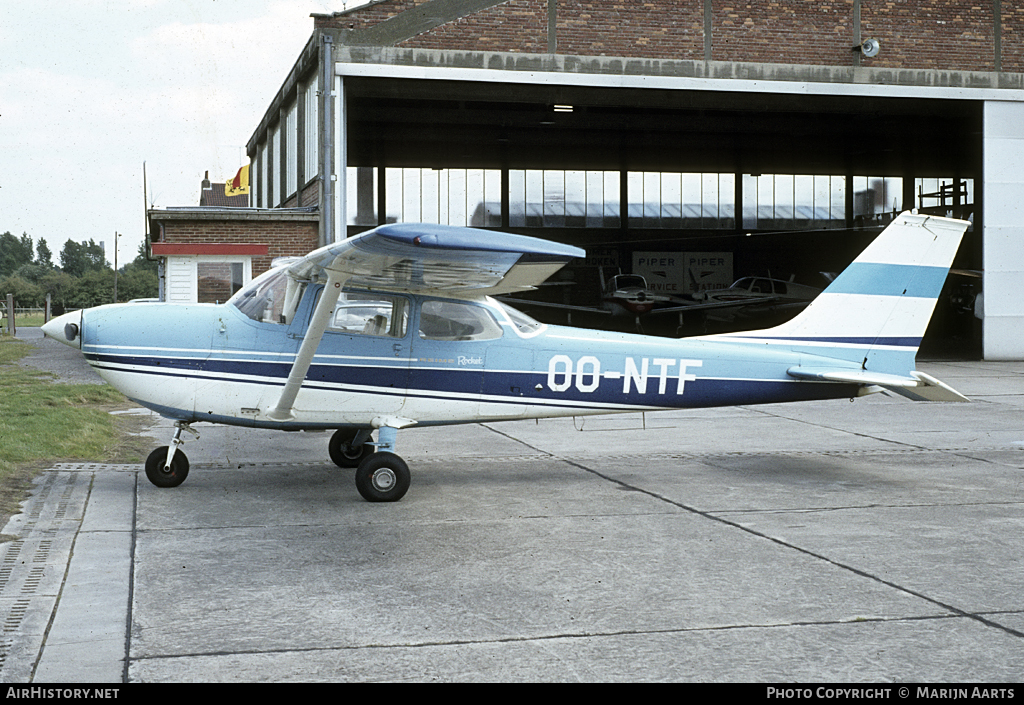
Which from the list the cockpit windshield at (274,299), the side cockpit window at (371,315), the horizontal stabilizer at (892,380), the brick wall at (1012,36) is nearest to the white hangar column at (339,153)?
the cockpit windshield at (274,299)

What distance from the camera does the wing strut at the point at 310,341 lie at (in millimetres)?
6973

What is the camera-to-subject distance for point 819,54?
810 inches

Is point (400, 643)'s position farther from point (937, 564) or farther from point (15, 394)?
point (15, 394)

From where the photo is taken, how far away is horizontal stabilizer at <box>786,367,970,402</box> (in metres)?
8.02

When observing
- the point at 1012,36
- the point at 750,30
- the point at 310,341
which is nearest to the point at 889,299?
the point at 310,341

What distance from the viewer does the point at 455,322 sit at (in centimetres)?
792

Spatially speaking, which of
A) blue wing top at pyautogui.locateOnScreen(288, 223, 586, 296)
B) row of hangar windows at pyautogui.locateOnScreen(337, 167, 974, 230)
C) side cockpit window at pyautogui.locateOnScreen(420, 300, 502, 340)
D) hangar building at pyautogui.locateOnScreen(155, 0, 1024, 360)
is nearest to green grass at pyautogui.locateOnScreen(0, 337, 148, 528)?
blue wing top at pyautogui.locateOnScreen(288, 223, 586, 296)

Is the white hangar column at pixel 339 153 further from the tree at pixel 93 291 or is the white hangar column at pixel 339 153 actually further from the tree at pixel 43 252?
the tree at pixel 43 252

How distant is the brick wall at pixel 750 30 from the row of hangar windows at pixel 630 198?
17180 millimetres

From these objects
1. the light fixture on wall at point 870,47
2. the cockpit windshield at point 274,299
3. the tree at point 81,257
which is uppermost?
the tree at point 81,257

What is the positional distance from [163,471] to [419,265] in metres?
2.81

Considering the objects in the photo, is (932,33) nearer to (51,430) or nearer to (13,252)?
(51,430)
